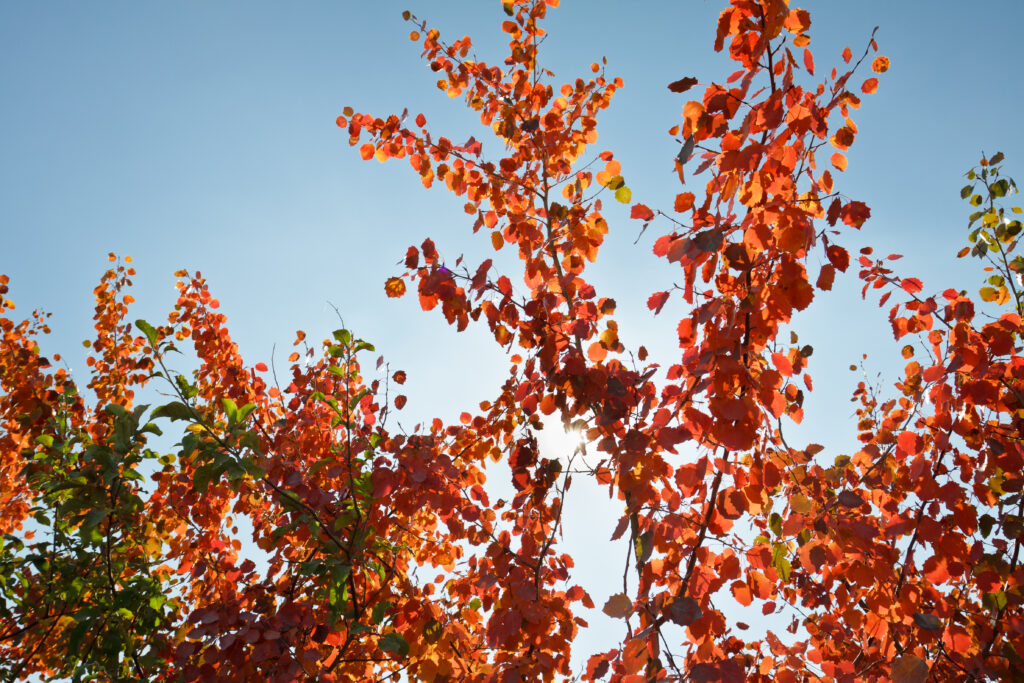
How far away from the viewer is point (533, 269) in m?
2.24

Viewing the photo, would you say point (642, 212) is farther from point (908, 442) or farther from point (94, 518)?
point (94, 518)

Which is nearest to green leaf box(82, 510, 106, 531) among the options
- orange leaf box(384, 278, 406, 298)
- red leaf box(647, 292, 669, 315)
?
orange leaf box(384, 278, 406, 298)

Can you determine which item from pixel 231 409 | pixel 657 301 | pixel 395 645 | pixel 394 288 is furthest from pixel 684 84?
pixel 395 645

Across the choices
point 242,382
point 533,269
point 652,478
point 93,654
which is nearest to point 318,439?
point 242,382

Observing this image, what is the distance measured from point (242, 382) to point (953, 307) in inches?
137

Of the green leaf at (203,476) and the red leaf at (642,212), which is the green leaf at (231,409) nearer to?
the green leaf at (203,476)

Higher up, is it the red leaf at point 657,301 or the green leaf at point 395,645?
the red leaf at point 657,301

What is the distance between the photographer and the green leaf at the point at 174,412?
5.96 feet

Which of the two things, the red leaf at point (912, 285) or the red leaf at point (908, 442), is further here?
the red leaf at point (912, 285)

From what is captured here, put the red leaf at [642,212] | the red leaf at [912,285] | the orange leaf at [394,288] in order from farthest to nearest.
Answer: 1. the orange leaf at [394,288]
2. the red leaf at [912,285]
3. the red leaf at [642,212]

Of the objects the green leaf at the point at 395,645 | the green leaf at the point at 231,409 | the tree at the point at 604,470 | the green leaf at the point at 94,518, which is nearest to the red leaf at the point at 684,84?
the tree at the point at 604,470

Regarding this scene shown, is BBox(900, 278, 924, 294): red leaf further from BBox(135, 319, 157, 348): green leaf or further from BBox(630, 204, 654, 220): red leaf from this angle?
BBox(135, 319, 157, 348): green leaf

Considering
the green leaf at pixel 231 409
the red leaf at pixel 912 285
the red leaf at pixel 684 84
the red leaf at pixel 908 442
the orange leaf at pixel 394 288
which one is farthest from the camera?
the orange leaf at pixel 394 288

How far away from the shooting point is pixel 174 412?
1.82m
